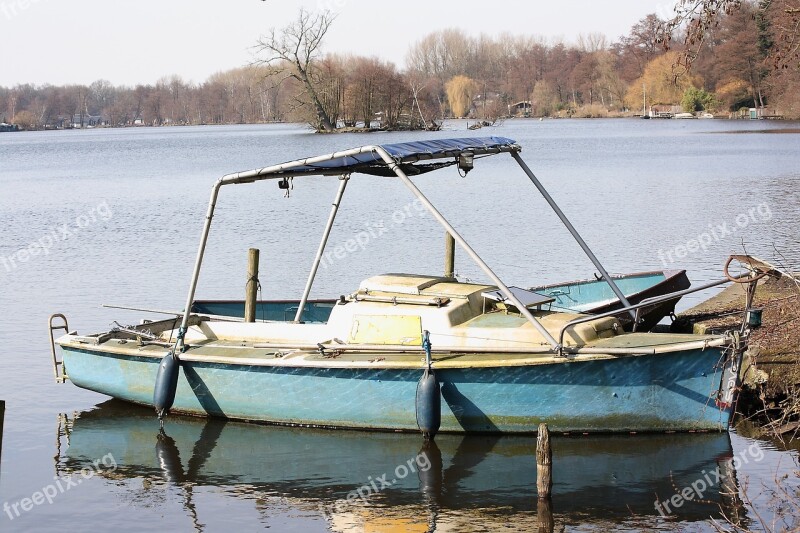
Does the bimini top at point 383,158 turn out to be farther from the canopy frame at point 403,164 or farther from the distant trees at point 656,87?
the distant trees at point 656,87

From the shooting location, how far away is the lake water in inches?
552

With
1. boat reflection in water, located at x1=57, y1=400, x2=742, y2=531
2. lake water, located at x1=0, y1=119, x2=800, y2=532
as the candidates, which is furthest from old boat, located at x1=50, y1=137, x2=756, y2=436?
lake water, located at x1=0, y1=119, x2=800, y2=532

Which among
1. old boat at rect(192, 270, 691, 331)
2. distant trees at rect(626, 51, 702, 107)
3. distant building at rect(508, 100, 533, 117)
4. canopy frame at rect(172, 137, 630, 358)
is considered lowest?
old boat at rect(192, 270, 691, 331)

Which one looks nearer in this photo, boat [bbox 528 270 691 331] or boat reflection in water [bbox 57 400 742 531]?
boat reflection in water [bbox 57 400 742 531]

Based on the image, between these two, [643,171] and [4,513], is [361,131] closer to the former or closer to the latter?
[643,171]

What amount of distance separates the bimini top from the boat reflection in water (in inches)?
155

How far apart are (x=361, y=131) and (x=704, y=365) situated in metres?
107

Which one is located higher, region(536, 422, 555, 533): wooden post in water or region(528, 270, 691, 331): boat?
region(528, 270, 691, 331): boat

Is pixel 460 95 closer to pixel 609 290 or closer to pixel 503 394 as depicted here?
pixel 609 290

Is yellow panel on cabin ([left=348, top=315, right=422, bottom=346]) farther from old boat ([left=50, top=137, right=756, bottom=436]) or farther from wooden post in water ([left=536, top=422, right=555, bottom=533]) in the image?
wooden post in water ([left=536, top=422, right=555, bottom=533])

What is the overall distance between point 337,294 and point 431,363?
1222cm

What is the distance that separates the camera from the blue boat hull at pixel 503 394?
14938mm

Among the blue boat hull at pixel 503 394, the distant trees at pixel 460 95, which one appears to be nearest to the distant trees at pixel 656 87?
the distant trees at pixel 460 95

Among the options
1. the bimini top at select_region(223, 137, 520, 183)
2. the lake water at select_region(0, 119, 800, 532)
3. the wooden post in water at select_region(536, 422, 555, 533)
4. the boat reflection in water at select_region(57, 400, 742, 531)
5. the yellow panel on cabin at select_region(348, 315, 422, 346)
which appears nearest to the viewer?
the wooden post in water at select_region(536, 422, 555, 533)
